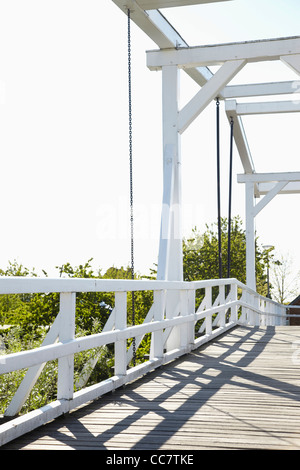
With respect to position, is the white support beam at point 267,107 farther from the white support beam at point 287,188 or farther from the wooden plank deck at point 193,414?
the wooden plank deck at point 193,414

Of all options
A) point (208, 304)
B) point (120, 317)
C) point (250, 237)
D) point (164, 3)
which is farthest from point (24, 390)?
point (250, 237)

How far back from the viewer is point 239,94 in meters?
11.4

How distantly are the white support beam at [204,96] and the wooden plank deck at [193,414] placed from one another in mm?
2901

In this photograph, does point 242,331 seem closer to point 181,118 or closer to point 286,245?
point 181,118

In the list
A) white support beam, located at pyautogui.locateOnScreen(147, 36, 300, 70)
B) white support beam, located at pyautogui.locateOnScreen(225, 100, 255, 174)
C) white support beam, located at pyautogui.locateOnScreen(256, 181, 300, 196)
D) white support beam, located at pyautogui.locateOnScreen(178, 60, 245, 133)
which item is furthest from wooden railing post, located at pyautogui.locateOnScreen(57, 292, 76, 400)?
white support beam, located at pyautogui.locateOnScreen(256, 181, 300, 196)

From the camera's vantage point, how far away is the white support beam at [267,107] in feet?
39.5

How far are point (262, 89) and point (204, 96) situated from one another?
3.56 metres

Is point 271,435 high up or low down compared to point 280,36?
down

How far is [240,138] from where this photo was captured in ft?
44.9

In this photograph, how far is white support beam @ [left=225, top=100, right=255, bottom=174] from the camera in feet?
39.7

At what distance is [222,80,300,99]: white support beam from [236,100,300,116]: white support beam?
82 cm

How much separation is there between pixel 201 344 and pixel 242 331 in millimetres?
2829
